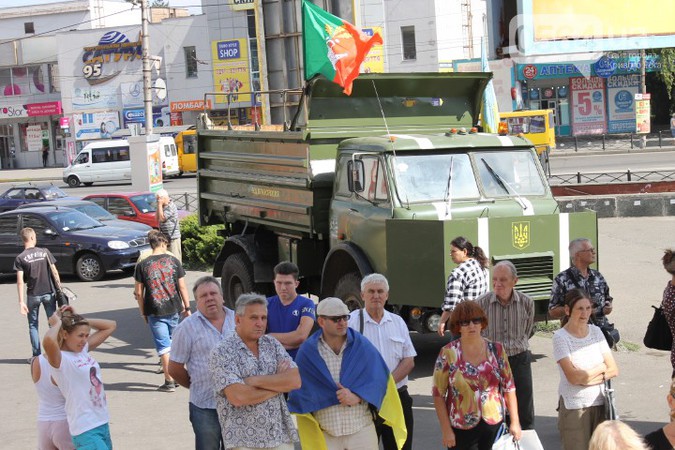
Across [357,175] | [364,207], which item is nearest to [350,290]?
[364,207]

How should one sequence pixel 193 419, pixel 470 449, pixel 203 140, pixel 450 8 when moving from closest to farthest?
1. pixel 470 449
2. pixel 193 419
3. pixel 203 140
4. pixel 450 8

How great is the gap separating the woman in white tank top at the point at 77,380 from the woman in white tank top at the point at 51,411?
0.09 meters

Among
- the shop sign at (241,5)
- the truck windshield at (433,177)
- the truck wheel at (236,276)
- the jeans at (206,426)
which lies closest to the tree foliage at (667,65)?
the shop sign at (241,5)

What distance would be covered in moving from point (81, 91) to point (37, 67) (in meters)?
6.99

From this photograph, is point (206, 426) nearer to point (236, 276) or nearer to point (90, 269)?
point (236, 276)

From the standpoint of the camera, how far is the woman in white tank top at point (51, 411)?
23.5 ft

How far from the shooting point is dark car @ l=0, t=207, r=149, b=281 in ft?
66.7

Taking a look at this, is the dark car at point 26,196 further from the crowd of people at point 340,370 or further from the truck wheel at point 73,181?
the crowd of people at point 340,370

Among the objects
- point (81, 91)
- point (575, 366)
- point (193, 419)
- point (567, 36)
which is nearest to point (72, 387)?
point (193, 419)

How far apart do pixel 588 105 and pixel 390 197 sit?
45797 millimetres

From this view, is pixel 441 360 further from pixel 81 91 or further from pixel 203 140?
pixel 81 91

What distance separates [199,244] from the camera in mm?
20266

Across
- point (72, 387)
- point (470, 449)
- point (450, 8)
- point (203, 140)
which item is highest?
point (450, 8)

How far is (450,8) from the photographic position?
53031 millimetres
